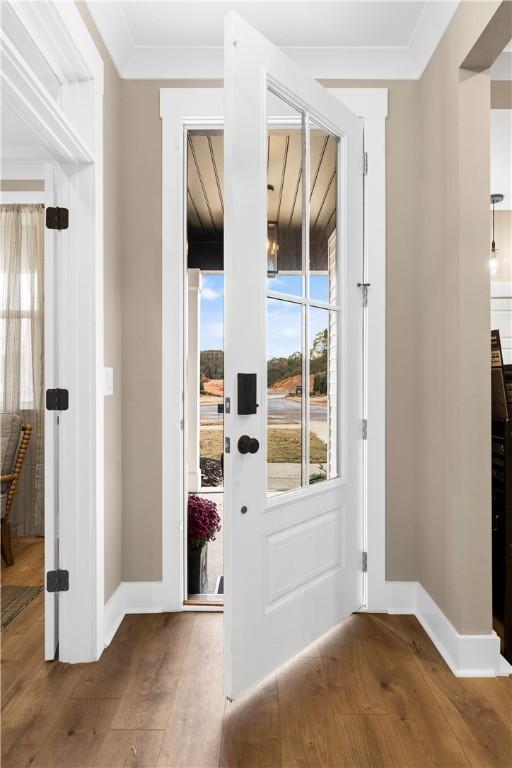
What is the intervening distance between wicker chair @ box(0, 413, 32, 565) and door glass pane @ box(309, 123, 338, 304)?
2309mm

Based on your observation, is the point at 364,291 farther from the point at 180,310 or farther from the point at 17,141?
the point at 17,141

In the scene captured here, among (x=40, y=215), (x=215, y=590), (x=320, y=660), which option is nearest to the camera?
(x=320, y=660)

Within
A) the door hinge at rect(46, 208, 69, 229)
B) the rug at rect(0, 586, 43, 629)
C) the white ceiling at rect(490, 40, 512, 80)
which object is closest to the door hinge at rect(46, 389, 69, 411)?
the door hinge at rect(46, 208, 69, 229)

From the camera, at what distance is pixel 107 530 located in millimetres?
2289

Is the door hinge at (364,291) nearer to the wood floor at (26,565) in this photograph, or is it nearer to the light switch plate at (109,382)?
the light switch plate at (109,382)

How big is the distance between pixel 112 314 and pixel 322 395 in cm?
102

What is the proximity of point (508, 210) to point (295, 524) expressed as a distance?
12.3ft

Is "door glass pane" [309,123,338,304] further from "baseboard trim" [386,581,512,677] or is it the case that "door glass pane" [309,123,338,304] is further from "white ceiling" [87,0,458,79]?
"baseboard trim" [386,581,512,677]

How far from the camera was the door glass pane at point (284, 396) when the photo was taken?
196 cm

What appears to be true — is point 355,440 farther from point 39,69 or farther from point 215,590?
point 39,69

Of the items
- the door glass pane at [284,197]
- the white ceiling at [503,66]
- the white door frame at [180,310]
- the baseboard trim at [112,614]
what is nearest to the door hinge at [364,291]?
the white door frame at [180,310]

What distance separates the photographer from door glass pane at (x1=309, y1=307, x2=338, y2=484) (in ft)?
7.06

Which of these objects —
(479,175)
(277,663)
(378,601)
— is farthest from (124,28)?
(378,601)

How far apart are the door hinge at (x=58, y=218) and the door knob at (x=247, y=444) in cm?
112
